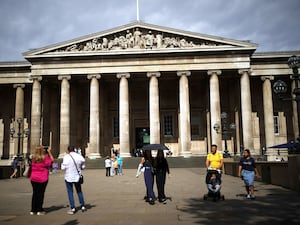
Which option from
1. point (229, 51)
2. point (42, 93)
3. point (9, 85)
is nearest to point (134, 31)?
point (229, 51)

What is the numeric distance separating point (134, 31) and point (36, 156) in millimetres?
28493

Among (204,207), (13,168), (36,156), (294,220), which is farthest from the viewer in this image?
(13,168)

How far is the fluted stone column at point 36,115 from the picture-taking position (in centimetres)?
3469

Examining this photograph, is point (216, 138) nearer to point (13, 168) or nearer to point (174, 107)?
point (174, 107)

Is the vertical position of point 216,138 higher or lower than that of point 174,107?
lower

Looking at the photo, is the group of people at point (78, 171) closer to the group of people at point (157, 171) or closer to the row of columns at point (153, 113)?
the group of people at point (157, 171)

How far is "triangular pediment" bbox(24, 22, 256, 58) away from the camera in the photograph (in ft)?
112

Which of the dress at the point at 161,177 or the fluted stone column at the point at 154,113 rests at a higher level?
the fluted stone column at the point at 154,113

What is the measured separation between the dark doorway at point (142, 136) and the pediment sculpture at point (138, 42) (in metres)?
11.9

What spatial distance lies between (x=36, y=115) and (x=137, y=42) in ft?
46.3

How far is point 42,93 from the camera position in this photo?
37.3 metres

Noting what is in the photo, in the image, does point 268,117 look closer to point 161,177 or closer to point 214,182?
point 214,182

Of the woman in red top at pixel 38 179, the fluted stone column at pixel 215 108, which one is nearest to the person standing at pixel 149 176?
the woman in red top at pixel 38 179

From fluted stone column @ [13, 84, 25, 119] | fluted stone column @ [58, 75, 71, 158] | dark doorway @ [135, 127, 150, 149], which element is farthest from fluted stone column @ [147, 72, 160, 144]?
fluted stone column @ [13, 84, 25, 119]
